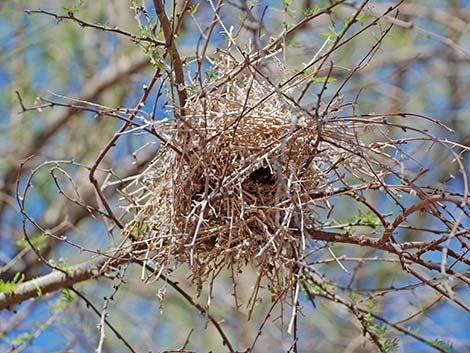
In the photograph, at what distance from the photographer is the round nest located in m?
1.55

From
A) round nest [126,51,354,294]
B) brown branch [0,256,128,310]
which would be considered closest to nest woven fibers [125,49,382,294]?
round nest [126,51,354,294]

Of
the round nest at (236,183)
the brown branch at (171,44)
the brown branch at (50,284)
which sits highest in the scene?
the brown branch at (171,44)

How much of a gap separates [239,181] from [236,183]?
0.01m

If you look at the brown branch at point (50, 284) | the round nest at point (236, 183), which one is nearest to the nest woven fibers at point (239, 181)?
the round nest at point (236, 183)

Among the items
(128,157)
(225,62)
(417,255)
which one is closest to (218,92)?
(225,62)

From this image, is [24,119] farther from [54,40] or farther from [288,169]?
[288,169]

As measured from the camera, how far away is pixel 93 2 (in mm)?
4617

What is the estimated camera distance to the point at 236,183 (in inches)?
62.4

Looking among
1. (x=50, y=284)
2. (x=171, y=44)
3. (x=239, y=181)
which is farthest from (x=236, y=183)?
(x=50, y=284)

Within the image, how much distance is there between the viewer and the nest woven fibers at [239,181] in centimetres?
155

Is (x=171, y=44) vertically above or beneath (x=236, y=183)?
above

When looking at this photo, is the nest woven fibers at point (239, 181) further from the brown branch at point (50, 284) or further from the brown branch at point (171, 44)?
the brown branch at point (50, 284)

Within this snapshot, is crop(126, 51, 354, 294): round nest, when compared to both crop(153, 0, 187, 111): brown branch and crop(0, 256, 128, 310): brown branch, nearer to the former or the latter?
crop(153, 0, 187, 111): brown branch

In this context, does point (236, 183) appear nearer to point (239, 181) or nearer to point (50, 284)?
point (239, 181)
